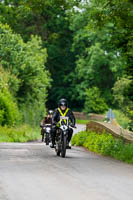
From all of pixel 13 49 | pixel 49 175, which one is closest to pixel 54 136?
pixel 49 175

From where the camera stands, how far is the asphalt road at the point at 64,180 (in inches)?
363

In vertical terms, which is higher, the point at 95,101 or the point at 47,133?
the point at 95,101

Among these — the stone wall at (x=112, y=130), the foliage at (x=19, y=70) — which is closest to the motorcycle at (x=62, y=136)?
the stone wall at (x=112, y=130)

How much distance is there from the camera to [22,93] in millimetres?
42062

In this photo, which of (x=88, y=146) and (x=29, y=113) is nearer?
(x=88, y=146)

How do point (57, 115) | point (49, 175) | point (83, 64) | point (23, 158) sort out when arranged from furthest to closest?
1. point (83, 64)
2. point (57, 115)
3. point (23, 158)
4. point (49, 175)

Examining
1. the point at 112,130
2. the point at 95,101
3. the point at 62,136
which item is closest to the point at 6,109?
the point at 112,130

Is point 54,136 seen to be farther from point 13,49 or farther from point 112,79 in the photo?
point 112,79

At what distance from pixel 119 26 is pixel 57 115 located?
207 inches

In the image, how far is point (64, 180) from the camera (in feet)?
36.0

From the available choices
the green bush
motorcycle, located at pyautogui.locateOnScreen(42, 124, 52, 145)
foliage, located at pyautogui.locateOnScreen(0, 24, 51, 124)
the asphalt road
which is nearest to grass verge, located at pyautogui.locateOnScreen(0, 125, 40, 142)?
the green bush

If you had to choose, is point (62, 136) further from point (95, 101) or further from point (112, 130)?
point (95, 101)

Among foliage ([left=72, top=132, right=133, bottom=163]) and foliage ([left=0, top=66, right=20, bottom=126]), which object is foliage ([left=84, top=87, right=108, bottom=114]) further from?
foliage ([left=72, top=132, right=133, bottom=163])

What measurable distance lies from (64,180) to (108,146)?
769cm
